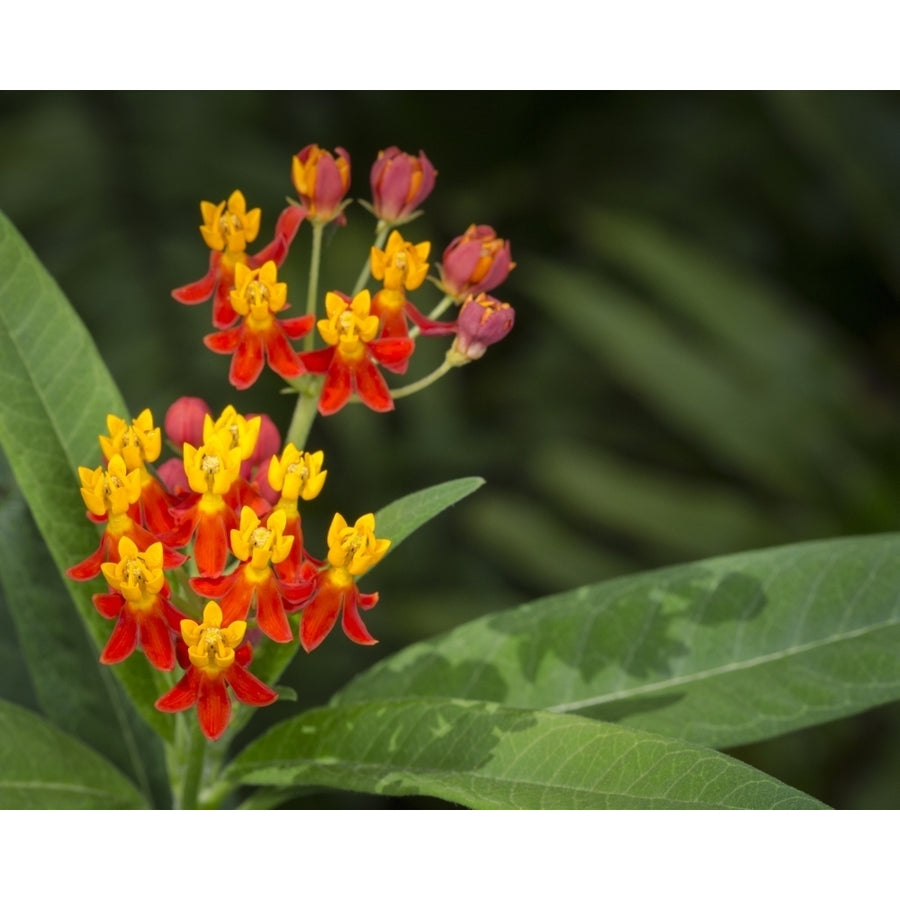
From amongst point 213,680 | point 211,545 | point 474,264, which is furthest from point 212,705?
point 474,264

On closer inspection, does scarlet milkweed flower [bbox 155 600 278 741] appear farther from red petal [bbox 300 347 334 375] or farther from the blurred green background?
the blurred green background

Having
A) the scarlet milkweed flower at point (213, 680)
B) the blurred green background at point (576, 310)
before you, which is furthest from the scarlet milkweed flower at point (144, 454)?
the blurred green background at point (576, 310)

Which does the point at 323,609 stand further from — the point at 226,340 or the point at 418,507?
the point at 226,340

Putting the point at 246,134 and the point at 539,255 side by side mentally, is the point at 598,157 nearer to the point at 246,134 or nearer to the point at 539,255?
the point at 539,255

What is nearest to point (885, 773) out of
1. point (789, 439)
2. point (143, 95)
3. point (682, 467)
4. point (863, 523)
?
point (863, 523)

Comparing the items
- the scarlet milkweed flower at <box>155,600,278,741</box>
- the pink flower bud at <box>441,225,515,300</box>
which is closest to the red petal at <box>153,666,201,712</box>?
the scarlet milkweed flower at <box>155,600,278,741</box>

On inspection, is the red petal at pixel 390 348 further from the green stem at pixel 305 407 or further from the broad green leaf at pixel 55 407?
the broad green leaf at pixel 55 407
